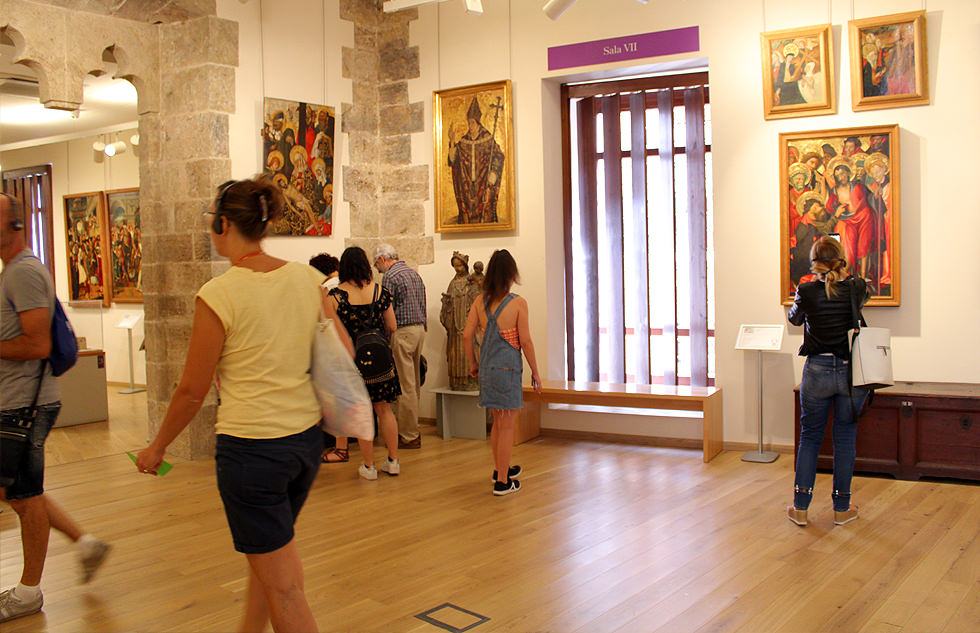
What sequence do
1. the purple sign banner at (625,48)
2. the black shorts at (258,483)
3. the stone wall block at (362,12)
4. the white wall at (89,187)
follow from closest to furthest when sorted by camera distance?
the black shorts at (258,483), the purple sign banner at (625,48), the stone wall block at (362,12), the white wall at (89,187)

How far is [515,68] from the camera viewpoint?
320 inches

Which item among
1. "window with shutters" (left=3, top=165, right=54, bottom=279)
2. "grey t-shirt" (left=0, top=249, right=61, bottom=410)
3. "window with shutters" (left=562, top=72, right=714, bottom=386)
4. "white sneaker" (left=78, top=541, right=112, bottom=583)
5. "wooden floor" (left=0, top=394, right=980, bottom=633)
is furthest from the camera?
"window with shutters" (left=3, top=165, right=54, bottom=279)

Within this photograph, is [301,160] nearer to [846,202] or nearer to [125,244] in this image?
[846,202]

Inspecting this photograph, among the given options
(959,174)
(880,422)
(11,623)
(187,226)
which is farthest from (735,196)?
(11,623)

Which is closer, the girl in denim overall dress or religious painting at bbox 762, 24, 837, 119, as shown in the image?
the girl in denim overall dress

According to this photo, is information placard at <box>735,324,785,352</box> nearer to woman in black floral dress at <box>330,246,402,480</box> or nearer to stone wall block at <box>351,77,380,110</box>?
woman in black floral dress at <box>330,246,402,480</box>

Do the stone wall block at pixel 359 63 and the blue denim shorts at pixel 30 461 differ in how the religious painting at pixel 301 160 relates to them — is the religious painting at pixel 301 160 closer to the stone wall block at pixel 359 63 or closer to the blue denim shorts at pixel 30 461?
the stone wall block at pixel 359 63

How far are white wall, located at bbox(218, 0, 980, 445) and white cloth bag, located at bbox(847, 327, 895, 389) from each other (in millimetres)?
1978

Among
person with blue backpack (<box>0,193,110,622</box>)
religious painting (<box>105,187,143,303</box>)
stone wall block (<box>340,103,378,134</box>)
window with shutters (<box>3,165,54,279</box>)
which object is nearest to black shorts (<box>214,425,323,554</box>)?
person with blue backpack (<box>0,193,110,622</box>)

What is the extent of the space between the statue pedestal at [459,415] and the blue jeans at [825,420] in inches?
136

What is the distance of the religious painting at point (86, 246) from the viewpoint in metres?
12.9

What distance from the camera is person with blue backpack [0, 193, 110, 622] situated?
3611 millimetres

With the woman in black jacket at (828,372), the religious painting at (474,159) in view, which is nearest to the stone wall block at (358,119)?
the religious painting at (474,159)

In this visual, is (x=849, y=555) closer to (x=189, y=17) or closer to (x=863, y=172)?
(x=863, y=172)
